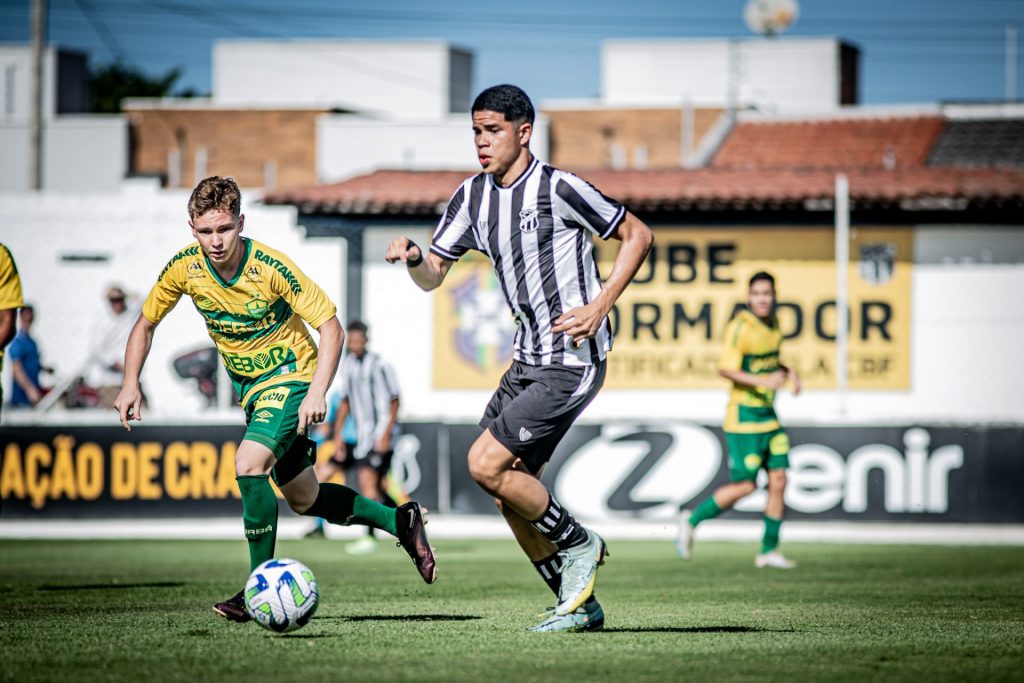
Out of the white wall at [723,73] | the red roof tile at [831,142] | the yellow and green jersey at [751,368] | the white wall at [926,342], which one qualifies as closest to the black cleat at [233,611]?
the yellow and green jersey at [751,368]

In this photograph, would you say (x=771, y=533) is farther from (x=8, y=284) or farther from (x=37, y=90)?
(x=37, y=90)

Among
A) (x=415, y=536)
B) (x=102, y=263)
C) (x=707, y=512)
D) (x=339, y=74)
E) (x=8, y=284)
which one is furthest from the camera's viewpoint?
(x=339, y=74)

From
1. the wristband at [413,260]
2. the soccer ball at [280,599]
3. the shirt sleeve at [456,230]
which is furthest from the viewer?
the shirt sleeve at [456,230]

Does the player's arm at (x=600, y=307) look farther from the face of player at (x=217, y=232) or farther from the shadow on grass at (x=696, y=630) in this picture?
the face of player at (x=217, y=232)

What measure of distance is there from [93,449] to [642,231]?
36.1 ft

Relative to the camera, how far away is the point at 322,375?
6945mm

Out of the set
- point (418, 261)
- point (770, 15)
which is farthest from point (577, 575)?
point (770, 15)

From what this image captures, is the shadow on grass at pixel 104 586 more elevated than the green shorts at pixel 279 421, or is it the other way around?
the green shorts at pixel 279 421

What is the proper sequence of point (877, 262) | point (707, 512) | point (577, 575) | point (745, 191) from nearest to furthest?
point (577, 575)
point (707, 512)
point (877, 262)
point (745, 191)

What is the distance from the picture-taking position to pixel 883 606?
8.48m

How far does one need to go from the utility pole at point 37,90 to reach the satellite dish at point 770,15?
19.3m

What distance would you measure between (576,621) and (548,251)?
1679 millimetres

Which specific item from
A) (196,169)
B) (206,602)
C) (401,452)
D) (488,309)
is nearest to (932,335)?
(488,309)

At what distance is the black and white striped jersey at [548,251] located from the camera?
6672 millimetres
